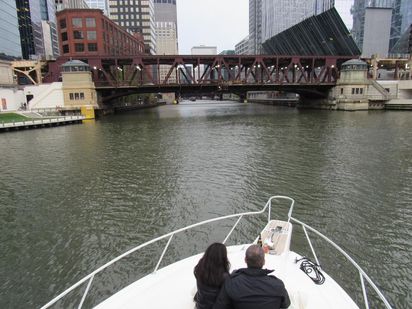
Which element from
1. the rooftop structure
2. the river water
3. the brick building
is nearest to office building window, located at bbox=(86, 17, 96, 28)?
the brick building

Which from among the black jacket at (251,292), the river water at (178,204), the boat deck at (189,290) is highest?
the black jacket at (251,292)

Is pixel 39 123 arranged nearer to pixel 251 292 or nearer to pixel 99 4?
pixel 251 292

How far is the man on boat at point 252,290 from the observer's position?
165 inches

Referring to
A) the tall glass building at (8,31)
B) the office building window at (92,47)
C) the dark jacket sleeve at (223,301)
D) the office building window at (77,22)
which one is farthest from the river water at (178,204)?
the office building window at (77,22)

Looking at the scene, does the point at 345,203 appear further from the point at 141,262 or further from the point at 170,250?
the point at 141,262

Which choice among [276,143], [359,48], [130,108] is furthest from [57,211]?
[359,48]

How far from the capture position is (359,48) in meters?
110

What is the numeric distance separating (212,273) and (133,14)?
203908 millimetres

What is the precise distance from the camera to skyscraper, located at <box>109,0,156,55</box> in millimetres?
181250

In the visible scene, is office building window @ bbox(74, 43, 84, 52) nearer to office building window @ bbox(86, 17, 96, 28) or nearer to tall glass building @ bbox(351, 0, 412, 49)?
office building window @ bbox(86, 17, 96, 28)

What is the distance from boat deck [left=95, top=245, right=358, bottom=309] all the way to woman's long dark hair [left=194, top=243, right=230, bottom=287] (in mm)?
1262

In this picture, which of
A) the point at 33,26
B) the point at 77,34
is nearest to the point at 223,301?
the point at 77,34

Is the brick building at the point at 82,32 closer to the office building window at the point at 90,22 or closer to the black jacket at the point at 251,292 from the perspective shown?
the office building window at the point at 90,22

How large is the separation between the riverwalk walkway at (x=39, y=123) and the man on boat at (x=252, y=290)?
51.3 metres
